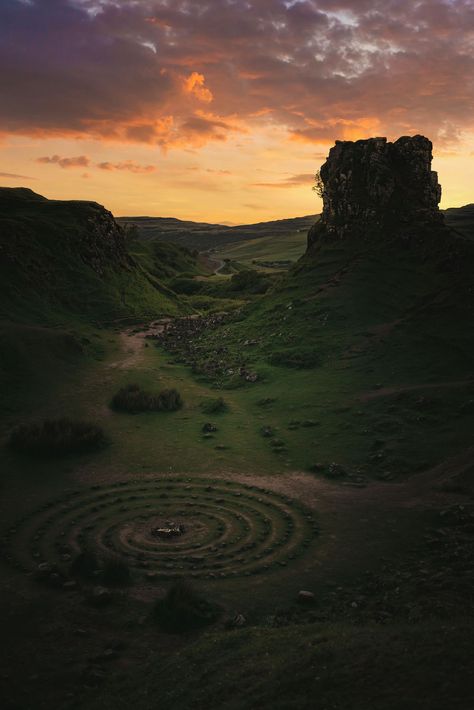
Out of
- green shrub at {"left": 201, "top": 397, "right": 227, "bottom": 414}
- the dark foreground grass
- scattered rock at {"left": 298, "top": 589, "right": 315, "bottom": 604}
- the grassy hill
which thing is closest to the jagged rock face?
the grassy hill

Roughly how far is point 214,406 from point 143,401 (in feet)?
14.2

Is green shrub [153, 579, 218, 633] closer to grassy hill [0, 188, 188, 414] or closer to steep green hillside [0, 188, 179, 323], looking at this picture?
grassy hill [0, 188, 188, 414]

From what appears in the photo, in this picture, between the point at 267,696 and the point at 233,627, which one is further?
the point at 233,627

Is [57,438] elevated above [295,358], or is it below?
below

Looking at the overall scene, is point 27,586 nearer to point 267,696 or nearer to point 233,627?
point 233,627

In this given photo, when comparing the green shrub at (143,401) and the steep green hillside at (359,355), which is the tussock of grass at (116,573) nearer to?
the steep green hillside at (359,355)

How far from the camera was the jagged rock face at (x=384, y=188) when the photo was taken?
2253 inches

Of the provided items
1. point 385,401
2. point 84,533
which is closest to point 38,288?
point 385,401

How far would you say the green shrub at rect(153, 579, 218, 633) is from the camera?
14875mm

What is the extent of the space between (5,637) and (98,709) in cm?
388

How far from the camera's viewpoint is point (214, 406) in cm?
3591

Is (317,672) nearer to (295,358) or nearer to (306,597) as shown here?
(306,597)

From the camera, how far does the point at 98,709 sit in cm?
1178

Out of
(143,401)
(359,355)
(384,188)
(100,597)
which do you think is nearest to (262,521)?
(100,597)
